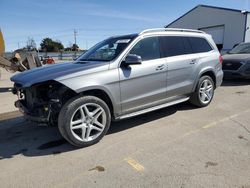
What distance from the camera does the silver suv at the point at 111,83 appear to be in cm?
409

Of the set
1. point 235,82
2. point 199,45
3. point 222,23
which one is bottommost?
point 235,82

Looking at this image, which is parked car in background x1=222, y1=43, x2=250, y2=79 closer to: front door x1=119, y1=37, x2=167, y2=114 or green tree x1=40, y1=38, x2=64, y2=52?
front door x1=119, y1=37, x2=167, y2=114

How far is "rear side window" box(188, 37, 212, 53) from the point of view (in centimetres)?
607

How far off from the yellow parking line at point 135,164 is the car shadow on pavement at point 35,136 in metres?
1.02

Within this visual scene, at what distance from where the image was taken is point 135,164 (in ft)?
11.8

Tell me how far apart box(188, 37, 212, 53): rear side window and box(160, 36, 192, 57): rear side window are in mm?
165

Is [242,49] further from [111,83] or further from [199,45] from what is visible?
[111,83]

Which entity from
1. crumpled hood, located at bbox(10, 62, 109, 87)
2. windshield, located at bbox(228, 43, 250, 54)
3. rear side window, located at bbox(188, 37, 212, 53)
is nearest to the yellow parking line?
crumpled hood, located at bbox(10, 62, 109, 87)

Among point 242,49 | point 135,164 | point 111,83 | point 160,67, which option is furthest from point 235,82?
point 135,164

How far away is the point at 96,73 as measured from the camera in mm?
4258

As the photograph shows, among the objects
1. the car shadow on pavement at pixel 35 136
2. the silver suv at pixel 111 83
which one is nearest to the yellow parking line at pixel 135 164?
the silver suv at pixel 111 83

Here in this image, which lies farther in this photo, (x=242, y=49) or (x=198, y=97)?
(x=242, y=49)

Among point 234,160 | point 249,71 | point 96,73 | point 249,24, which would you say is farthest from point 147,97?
point 249,24

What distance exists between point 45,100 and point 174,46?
9.68 ft
